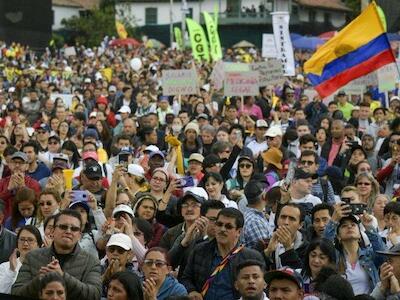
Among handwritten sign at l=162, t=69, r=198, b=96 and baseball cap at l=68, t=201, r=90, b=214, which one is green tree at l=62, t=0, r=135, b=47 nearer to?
handwritten sign at l=162, t=69, r=198, b=96

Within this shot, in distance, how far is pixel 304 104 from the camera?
2341 centimetres

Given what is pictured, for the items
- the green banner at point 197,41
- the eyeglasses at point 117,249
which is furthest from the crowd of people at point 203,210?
the green banner at point 197,41

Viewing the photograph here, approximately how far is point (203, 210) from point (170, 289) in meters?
1.52

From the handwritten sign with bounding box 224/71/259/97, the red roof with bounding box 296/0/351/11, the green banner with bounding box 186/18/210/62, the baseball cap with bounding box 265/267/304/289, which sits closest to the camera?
the baseball cap with bounding box 265/267/304/289

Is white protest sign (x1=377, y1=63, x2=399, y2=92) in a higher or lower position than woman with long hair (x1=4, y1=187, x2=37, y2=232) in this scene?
higher

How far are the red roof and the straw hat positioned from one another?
78.9 metres

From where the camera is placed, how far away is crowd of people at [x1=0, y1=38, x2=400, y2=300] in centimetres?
932

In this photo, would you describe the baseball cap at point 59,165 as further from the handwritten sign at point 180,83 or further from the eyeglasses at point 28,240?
the handwritten sign at point 180,83

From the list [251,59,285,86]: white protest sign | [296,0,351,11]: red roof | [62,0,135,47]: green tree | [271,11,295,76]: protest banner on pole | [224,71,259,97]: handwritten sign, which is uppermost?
[296,0,351,11]: red roof

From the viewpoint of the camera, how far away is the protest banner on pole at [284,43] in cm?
2638

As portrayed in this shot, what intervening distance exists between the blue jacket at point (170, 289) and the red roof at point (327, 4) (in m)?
85.4

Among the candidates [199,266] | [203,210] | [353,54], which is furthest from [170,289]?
[353,54]

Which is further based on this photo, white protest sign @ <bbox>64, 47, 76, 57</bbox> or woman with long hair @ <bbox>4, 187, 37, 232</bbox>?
white protest sign @ <bbox>64, 47, 76, 57</bbox>

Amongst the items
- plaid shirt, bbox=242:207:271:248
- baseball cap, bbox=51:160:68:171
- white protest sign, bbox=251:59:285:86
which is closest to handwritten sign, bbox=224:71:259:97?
white protest sign, bbox=251:59:285:86
